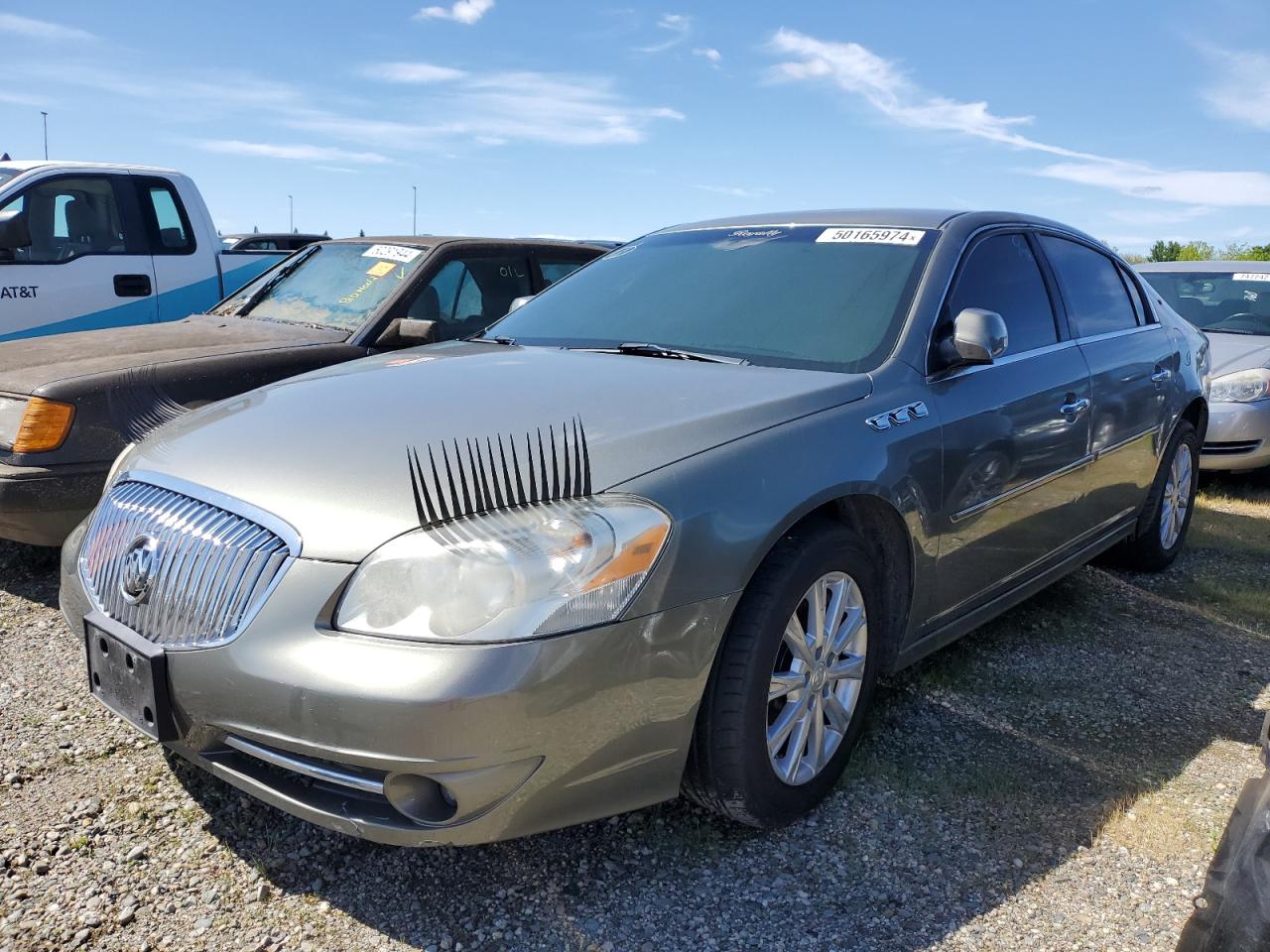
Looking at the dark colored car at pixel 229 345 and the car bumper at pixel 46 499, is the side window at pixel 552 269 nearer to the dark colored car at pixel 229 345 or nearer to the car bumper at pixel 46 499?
the dark colored car at pixel 229 345

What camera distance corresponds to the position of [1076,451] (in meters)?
3.62

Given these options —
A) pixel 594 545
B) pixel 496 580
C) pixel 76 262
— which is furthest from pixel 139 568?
pixel 76 262

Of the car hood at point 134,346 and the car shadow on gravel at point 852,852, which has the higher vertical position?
the car hood at point 134,346

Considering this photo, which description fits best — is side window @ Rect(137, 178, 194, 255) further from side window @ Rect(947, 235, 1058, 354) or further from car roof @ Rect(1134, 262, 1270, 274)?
car roof @ Rect(1134, 262, 1270, 274)

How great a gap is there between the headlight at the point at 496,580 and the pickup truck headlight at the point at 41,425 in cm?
232

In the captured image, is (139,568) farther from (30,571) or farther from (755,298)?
(30,571)

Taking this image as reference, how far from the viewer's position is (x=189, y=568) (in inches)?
83.5

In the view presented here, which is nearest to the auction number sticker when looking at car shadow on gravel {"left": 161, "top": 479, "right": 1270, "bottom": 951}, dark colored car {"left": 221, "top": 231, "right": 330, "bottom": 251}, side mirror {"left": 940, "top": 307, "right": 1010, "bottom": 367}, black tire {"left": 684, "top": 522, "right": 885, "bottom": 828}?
side mirror {"left": 940, "top": 307, "right": 1010, "bottom": 367}

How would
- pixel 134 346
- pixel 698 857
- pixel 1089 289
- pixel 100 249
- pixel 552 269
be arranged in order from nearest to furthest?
pixel 698 857 < pixel 1089 289 < pixel 134 346 < pixel 552 269 < pixel 100 249

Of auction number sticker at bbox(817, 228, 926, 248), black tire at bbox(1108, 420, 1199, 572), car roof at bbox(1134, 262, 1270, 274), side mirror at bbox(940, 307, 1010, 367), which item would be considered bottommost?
black tire at bbox(1108, 420, 1199, 572)

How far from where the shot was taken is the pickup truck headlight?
12.0 feet

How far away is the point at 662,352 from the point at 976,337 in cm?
89

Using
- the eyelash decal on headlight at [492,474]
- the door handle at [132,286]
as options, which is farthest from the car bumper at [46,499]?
the door handle at [132,286]

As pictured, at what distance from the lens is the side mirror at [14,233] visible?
5953 millimetres
